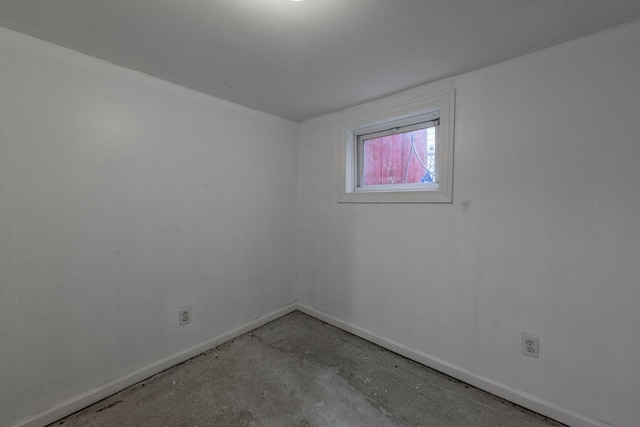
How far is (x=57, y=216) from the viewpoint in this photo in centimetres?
141

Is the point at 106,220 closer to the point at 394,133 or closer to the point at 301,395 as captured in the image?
the point at 301,395

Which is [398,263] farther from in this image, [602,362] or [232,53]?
[232,53]

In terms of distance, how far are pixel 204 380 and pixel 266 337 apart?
621 mm

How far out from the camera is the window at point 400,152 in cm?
179

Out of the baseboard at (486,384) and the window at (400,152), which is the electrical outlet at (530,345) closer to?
the baseboard at (486,384)

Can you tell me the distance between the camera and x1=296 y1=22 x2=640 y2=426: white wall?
4.13ft

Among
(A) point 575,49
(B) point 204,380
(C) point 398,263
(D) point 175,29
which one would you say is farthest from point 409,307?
(D) point 175,29

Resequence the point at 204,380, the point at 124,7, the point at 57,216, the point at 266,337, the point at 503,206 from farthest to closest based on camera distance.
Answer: the point at 266,337
the point at 204,380
the point at 503,206
the point at 57,216
the point at 124,7

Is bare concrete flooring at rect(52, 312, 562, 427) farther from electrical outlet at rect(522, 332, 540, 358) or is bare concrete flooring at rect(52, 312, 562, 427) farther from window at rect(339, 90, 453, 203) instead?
window at rect(339, 90, 453, 203)

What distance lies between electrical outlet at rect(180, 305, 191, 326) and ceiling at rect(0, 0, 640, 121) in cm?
167

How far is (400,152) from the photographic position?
221cm

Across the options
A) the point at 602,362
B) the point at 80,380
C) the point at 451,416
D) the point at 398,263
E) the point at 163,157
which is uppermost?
the point at 163,157

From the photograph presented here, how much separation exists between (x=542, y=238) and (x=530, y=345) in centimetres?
63

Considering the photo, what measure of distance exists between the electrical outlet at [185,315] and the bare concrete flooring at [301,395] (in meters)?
0.29
